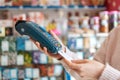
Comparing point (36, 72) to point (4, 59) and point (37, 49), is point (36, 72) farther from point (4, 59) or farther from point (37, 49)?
point (4, 59)

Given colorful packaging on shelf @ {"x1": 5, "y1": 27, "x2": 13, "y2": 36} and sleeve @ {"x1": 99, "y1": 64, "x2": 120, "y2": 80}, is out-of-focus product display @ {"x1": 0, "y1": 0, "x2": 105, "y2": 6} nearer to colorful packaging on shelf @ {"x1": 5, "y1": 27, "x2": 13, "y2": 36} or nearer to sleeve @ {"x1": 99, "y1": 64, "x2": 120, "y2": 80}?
colorful packaging on shelf @ {"x1": 5, "y1": 27, "x2": 13, "y2": 36}

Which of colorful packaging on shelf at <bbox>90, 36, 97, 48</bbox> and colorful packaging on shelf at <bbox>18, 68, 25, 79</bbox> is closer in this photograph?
colorful packaging on shelf at <bbox>18, 68, 25, 79</bbox>

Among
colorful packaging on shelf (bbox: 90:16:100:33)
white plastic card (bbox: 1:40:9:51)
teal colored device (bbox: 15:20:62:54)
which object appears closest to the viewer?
teal colored device (bbox: 15:20:62:54)

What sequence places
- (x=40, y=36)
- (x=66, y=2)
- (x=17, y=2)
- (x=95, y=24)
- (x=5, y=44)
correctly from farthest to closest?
(x=66, y=2), (x=17, y=2), (x=95, y=24), (x=5, y=44), (x=40, y=36)

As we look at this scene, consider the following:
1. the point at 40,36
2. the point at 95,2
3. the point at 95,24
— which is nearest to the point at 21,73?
the point at 95,24

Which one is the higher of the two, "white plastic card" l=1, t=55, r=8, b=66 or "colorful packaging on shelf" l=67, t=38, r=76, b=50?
"colorful packaging on shelf" l=67, t=38, r=76, b=50

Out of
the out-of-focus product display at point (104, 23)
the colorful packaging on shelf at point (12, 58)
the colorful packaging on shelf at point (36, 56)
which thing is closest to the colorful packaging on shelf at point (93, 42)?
the out-of-focus product display at point (104, 23)

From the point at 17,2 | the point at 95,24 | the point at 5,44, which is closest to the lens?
the point at 5,44

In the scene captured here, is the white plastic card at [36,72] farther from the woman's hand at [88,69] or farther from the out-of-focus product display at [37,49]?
the woman's hand at [88,69]

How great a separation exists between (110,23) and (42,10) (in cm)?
182

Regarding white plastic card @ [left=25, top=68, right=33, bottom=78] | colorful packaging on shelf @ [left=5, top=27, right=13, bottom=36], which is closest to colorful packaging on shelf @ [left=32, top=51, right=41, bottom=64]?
white plastic card @ [left=25, top=68, right=33, bottom=78]

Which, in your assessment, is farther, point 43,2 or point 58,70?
point 43,2

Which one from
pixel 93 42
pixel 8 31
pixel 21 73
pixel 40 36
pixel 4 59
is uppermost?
pixel 40 36

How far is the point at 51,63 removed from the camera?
307 cm
